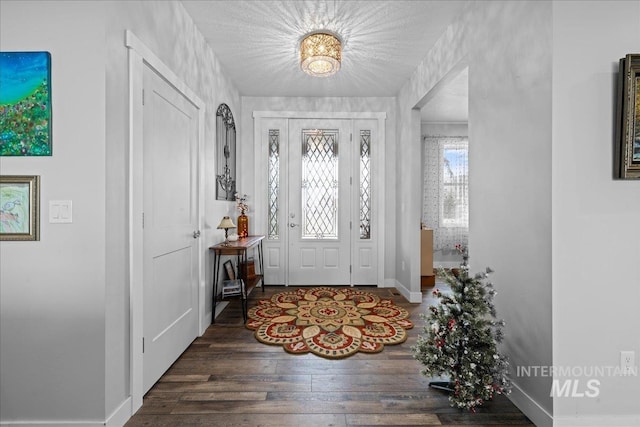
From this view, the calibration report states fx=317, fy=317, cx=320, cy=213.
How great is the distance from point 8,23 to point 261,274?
3.41 meters

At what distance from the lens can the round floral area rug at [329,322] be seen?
8.84 feet

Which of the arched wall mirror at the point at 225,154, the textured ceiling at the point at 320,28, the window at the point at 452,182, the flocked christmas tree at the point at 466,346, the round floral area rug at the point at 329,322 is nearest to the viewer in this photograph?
the flocked christmas tree at the point at 466,346

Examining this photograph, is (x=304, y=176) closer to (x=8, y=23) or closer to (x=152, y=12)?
(x=152, y=12)

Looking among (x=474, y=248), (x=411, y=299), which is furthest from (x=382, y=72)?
(x=411, y=299)

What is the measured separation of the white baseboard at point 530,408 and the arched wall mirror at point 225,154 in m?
3.07

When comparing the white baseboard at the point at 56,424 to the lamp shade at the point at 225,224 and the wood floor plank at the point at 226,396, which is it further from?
the lamp shade at the point at 225,224

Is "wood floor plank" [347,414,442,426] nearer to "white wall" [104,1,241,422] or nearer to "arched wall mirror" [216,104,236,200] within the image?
"white wall" [104,1,241,422]

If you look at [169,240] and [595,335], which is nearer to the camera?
[595,335]

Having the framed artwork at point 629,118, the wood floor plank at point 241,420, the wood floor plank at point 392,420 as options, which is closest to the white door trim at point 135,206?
the wood floor plank at point 241,420

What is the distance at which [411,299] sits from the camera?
13.0 ft

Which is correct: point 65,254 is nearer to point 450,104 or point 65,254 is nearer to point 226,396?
point 226,396

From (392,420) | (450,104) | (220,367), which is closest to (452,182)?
(450,104)

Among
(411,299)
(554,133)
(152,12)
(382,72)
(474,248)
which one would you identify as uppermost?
(382,72)

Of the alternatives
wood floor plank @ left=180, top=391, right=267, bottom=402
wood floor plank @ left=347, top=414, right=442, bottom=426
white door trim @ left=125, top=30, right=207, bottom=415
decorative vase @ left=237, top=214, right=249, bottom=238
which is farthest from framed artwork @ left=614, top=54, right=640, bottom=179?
decorative vase @ left=237, top=214, right=249, bottom=238
